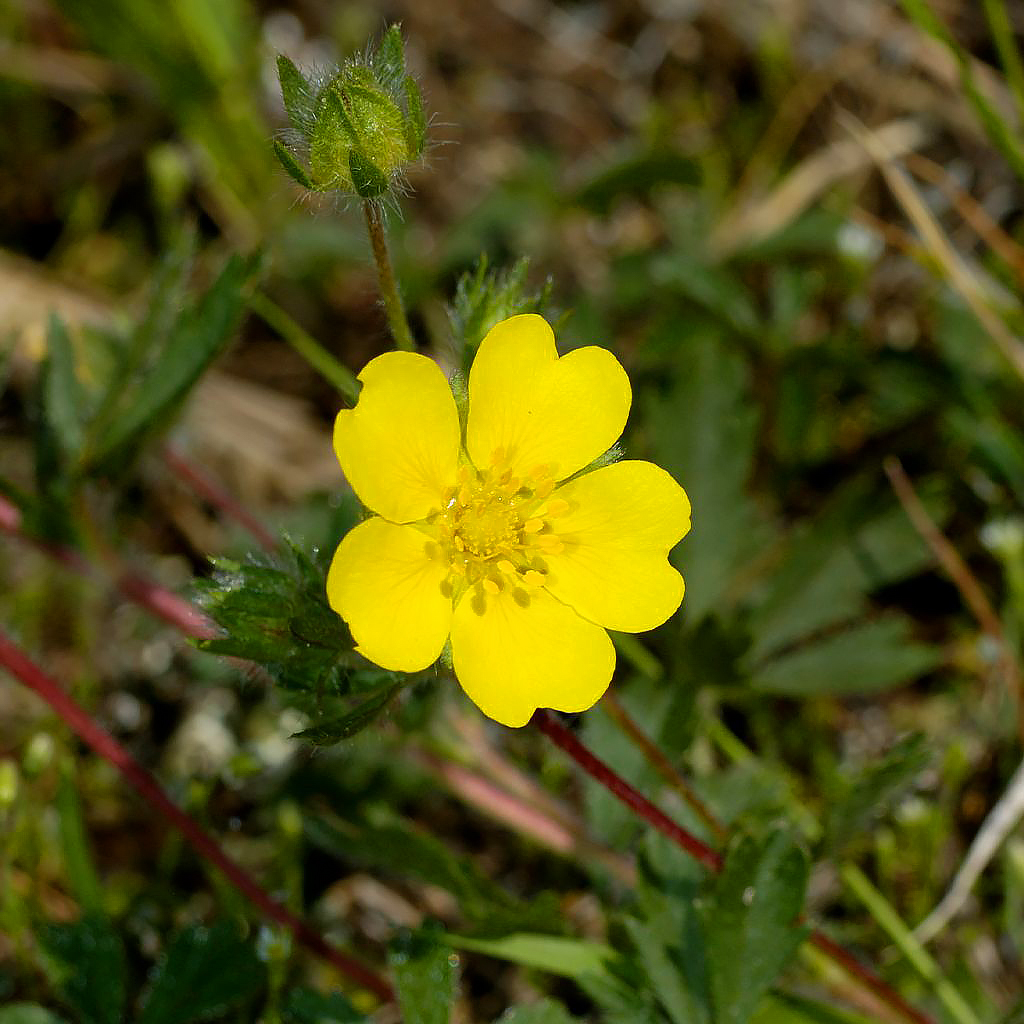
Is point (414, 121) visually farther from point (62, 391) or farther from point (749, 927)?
point (749, 927)

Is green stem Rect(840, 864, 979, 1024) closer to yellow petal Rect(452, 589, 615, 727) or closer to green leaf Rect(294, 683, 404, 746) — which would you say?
yellow petal Rect(452, 589, 615, 727)

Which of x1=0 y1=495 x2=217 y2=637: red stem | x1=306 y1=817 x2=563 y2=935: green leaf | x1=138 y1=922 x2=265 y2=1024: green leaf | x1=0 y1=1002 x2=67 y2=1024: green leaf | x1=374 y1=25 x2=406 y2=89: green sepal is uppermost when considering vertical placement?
x1=374 y1=25 x2=406 y2=89: green sepal

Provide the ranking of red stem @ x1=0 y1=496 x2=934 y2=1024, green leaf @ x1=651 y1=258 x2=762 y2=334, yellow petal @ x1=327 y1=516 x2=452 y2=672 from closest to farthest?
yellow petal @ x1=327 y1=516 x2=452 y2=672 < red stem @ x1=0 y1=496 x2=934 y2=1024 < green leaf @ x1=651 y1=258 x2=762 y2=334

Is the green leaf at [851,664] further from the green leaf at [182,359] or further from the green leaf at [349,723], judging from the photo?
the green leaf at [182,359]

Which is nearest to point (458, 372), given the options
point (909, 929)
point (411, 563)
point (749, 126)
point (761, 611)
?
point (411, 563)

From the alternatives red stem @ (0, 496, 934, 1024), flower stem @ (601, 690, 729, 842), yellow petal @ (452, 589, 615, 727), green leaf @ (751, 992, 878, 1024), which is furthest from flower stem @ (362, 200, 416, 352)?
green leaf @ (751, 992, 878, 1024)

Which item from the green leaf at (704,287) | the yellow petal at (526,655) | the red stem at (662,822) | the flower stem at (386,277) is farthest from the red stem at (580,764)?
the green leaf at (704,287)
